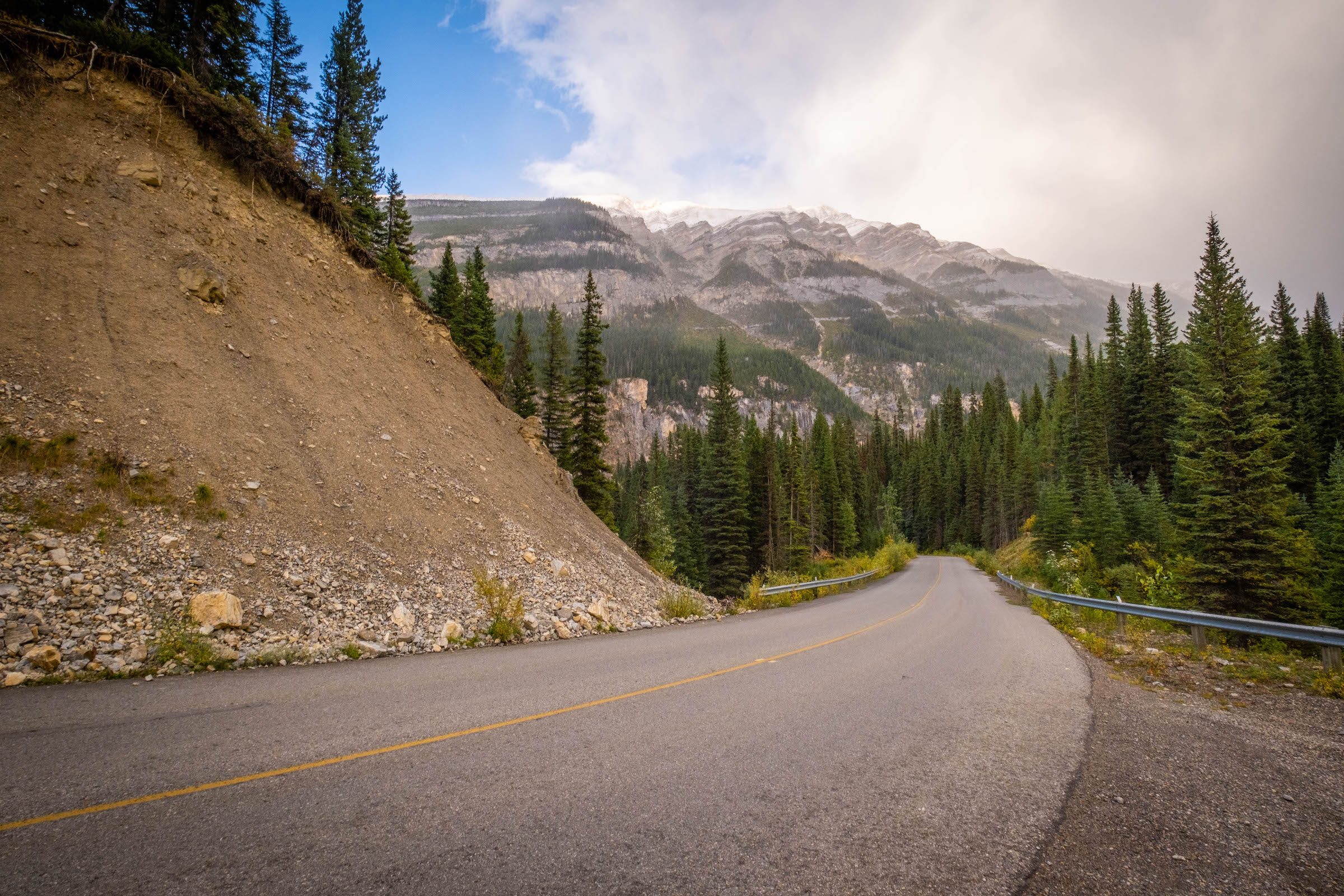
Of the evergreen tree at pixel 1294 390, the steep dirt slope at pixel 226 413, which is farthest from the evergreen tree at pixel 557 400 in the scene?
the evergreen tree at pixel 1294 390

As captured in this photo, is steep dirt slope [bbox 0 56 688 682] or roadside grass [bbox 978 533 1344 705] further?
steep dirt slope [bbox 0 56 688 682]

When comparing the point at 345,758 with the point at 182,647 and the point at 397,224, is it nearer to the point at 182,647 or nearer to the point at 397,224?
the point at 182,647

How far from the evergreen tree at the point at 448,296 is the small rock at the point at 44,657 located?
26.1 m

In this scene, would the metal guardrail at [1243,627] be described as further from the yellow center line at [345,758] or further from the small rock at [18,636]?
the small rock at [18,636]

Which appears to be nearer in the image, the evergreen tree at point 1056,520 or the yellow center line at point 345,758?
the yellow center line at point 345,758

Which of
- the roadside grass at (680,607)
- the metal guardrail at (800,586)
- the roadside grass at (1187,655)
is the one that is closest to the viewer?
the roadside grass at (1187,655)

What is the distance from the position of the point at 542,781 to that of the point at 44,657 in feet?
22.1

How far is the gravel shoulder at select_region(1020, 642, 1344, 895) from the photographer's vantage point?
2982mm

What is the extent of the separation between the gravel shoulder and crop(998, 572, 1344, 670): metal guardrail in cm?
112

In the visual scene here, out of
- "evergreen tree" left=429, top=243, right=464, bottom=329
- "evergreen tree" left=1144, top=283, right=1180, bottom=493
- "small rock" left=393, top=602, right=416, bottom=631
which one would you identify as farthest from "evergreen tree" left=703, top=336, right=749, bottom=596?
"evergreen tree" left=1144, top=283, right=1180, bottom=493

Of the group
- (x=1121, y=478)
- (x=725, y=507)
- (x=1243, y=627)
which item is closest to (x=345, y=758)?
(x=1243, y=627)

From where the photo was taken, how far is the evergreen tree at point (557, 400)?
99.7 feet

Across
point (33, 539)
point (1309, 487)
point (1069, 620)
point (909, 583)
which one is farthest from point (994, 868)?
point (1309, 487)

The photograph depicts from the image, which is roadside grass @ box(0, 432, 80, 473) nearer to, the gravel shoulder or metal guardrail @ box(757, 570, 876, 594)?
the gravel shoulder
